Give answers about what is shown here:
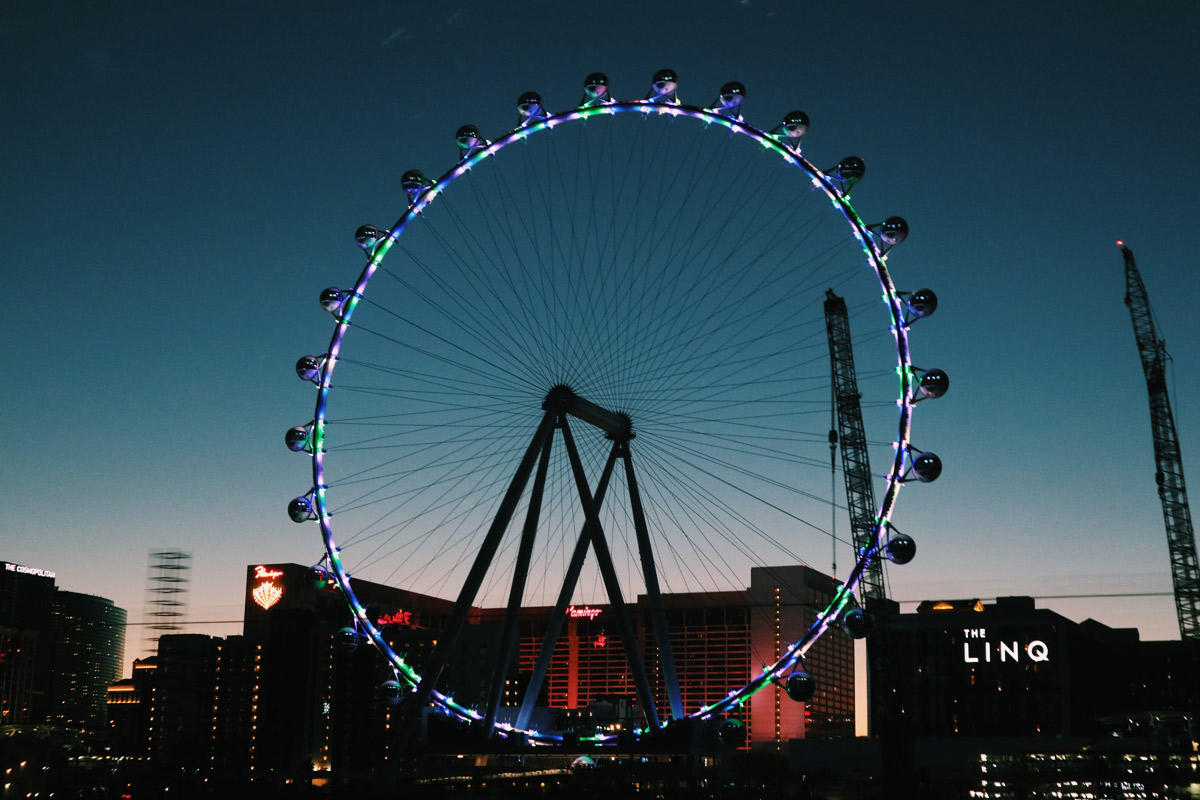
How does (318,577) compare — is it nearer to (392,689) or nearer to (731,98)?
(392,689)

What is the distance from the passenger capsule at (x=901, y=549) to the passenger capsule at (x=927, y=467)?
161cm

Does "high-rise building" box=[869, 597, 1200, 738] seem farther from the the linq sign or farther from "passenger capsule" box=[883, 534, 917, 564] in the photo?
"passenger capsule" box=[883, 534, 917, 564]

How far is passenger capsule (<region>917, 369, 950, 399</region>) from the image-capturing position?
34188 millimetres

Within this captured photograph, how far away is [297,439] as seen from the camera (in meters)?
39.9

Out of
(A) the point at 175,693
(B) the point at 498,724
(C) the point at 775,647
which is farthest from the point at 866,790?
(C) the point at 775,647

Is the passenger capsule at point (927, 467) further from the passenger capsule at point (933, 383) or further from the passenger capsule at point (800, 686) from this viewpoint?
the passenger capsule at point (800, 686)

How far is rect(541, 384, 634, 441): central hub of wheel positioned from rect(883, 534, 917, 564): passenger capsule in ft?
32.6

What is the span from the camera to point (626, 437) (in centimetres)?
4062


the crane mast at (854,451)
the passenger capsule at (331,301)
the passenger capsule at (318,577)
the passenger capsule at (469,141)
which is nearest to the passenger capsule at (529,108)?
the passenger capsule at (469,141)

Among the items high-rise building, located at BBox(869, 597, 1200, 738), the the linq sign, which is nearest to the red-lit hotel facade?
high-rise building, located at BBox(869, 597, 1200, 738)

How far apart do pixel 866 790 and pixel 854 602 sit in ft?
138

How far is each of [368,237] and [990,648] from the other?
9781 centimetres

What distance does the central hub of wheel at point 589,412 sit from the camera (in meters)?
39.9

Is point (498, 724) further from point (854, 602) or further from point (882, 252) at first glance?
point (882, 252)
